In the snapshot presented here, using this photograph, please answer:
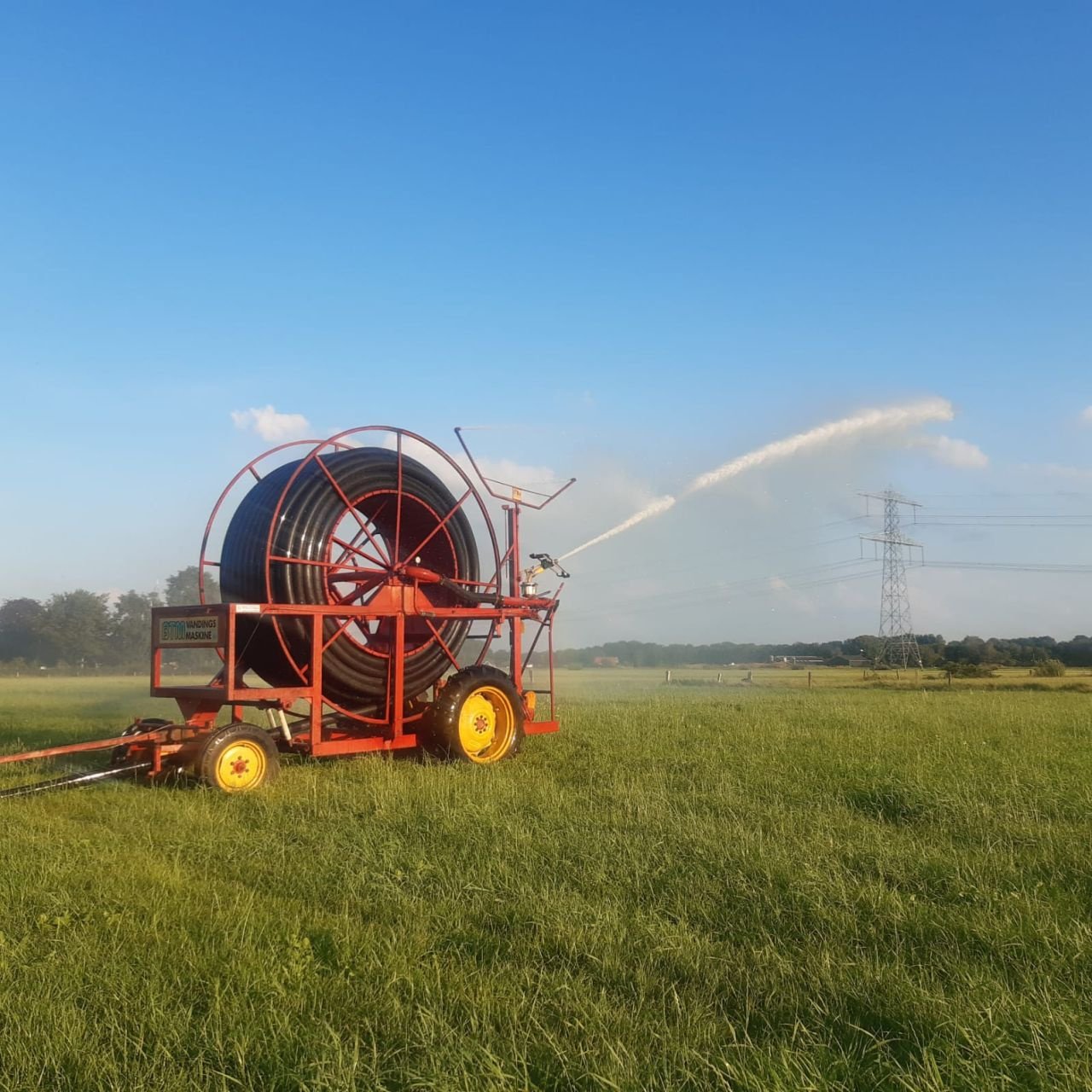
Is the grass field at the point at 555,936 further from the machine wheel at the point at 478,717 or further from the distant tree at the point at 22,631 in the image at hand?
the distant tree at the point at 22,631

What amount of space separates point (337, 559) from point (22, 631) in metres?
86.3

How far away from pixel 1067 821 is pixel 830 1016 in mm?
4820

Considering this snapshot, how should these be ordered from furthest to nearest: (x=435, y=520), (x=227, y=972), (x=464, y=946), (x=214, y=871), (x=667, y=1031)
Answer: (x=435, y=520), (x=214, y=871), (x=464, y=946), (x=227, y=972), (x=667, y=1031)

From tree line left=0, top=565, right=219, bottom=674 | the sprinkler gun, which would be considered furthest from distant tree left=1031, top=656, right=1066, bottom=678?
tree line left=0, top=565, right=219, bottom=674

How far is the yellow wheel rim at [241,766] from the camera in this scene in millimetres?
9930

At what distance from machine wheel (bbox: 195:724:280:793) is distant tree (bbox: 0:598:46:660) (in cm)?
8396

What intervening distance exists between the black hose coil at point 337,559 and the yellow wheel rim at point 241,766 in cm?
120

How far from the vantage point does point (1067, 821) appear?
777 centimetres

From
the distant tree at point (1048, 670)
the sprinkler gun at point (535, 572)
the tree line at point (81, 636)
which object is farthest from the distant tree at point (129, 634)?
the sprinkler gun at point (535, 572)

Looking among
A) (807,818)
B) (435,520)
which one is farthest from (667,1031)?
(435,520)

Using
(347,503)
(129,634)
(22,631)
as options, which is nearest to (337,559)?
(347,503)

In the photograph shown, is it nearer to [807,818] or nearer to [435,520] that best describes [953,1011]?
[807,818]

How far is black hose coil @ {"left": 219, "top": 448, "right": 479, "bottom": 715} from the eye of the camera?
37.6 feet

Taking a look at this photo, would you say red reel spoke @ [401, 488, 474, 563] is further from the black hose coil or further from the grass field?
the grass field
